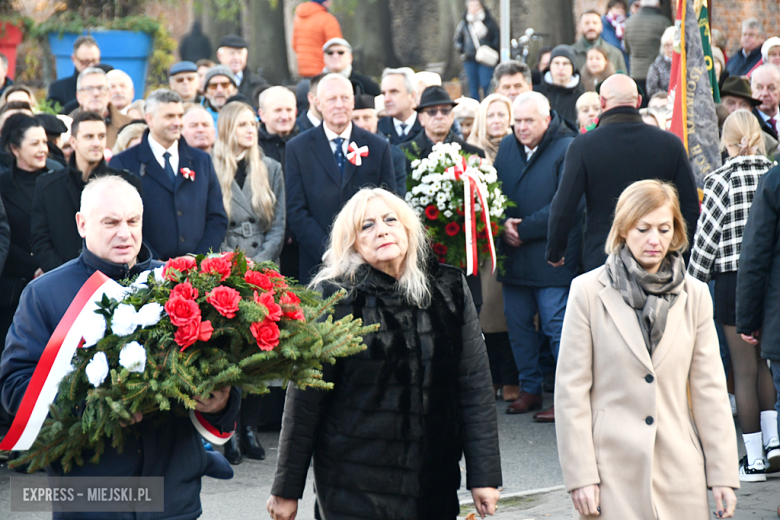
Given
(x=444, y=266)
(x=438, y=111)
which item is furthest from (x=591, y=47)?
(x=444, y=266)

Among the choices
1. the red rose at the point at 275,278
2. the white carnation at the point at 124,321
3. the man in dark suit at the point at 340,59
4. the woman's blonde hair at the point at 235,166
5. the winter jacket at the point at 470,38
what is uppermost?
the winter jacket at the point at 470,38

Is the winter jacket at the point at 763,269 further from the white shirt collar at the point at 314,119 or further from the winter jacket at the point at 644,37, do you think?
the winter jacket at the point at 644,37

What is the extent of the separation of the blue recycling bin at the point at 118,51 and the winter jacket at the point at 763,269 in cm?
1051

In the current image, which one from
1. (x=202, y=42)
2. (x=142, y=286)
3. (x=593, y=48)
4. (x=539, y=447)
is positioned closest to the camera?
(x=142, y=286)

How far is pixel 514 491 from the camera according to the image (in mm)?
6246

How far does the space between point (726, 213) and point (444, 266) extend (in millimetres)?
3032

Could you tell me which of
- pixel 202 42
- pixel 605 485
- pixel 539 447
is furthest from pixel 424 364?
pixel 202 42

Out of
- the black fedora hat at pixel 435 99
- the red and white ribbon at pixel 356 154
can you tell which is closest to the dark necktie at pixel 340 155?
the red and white ribbon at pixel 356 154

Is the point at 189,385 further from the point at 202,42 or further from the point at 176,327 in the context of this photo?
the point at 202,42

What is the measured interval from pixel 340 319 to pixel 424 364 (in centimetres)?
40

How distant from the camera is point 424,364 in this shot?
13.3 feet

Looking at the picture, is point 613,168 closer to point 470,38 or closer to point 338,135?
point 338,135

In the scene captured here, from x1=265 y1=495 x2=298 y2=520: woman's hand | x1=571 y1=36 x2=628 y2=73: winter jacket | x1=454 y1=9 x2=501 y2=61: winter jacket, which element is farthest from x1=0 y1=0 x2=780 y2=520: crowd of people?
x1=454 y1=9 x2=501 y2=61: winter jacket

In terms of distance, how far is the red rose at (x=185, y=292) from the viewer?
3.34 metres
